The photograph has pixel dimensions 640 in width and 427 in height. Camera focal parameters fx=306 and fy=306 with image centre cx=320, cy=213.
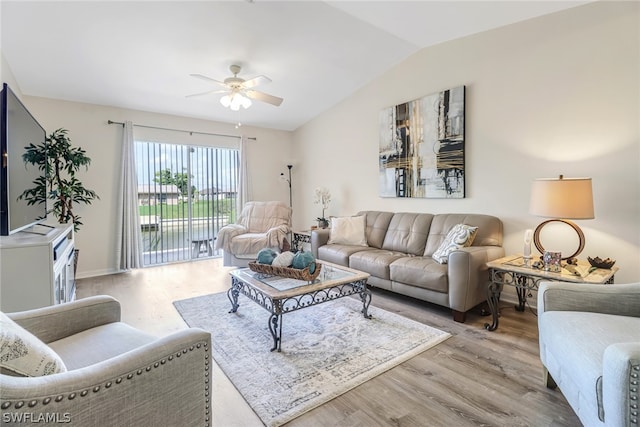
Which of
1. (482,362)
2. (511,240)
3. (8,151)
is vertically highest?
(8,151)

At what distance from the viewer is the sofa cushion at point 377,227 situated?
4.04m

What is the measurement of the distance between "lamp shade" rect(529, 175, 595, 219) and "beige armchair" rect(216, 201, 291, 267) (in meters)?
3.16

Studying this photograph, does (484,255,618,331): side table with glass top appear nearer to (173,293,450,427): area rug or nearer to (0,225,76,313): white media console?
(173,293,450,427): area rug

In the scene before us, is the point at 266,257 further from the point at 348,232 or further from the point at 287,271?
the point at 348,232

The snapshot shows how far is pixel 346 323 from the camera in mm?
2691

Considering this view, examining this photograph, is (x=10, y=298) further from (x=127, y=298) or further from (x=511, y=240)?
(x=511, y=240)

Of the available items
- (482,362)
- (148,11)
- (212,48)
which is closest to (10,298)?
(148,11)

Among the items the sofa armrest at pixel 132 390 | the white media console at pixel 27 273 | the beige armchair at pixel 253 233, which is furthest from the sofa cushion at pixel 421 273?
the white media console at pixel 27 273

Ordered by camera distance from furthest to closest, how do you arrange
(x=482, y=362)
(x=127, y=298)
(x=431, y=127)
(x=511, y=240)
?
(x=431, y=127) < (x=127, y=298) < (x=511, y=240) < (x=482, y=362)

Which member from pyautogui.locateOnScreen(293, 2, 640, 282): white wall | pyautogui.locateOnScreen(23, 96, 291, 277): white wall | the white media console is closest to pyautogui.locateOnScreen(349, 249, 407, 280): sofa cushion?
pyautogui.locateOnScreen(293, 2, 640, 282): white wall

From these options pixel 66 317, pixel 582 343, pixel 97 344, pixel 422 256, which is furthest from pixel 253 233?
pixel 582 343

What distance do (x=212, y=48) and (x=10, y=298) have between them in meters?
2.75

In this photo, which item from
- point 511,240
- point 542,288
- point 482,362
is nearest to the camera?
point 542,288

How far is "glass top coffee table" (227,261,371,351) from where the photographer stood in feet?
7.37
